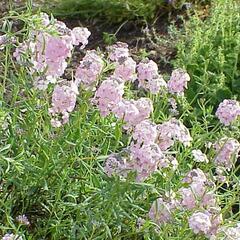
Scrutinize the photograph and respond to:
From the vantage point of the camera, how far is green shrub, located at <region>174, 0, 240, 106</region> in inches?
177

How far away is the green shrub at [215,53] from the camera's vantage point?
4.50 metres

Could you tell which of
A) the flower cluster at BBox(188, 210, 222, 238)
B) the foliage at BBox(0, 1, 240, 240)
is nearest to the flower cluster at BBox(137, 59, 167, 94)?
the foliage at BBox(0, 1, 240, 240)

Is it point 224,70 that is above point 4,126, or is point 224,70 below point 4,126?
below

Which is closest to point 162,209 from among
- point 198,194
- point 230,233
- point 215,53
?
point 198,194

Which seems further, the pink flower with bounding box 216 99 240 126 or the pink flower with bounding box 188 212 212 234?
the pink flower with bounding box 216 99 240 126

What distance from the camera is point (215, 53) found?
15.4ft

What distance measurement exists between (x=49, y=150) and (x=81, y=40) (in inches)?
15.1

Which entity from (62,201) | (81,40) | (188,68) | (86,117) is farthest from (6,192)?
(188,68)

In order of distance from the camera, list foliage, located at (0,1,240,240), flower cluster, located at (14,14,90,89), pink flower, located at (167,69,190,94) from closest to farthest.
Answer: flower cluster, located at (14,14,90,89) < foliage, located at (0,1,240,240) < pink flower, located at (167,69,190,94)

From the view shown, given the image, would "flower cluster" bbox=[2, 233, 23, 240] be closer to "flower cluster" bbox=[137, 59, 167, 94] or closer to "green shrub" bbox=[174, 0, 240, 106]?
"flower cluster" bbox=[137, 59, 167, 94]

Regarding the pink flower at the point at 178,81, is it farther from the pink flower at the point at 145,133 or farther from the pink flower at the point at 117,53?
the pink flower at the point at 145,133

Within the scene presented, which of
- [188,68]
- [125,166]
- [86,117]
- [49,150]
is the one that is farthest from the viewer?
[188,68]

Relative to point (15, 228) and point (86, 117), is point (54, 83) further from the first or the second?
point (15, 228)

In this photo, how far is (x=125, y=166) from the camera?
2.64 metres
